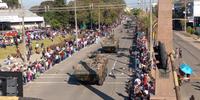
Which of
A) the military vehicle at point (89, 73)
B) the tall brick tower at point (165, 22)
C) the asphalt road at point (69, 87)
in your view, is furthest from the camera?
the military vehicle at point (89, 73)

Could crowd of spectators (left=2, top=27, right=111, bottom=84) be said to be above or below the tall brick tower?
below

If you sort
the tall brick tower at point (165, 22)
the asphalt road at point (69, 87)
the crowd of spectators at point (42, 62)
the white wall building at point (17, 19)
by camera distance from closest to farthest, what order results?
the tall brick tower at point (165, 22)
the asphalt road at point (69, 87)
the crowd of spectators at point (42, 62)
the white wall building at point (17, 19)

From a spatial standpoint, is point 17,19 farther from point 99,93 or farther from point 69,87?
point 99,93

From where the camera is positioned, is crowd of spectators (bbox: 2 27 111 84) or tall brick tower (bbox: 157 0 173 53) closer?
tall brick tower (bbox: 157 0 173 53)

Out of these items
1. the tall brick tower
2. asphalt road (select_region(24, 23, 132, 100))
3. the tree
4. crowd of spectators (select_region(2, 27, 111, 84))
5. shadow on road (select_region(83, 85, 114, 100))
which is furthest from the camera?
the tree

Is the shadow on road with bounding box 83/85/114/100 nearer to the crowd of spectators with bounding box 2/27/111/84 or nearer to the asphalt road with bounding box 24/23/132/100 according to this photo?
the asphalt road with bounding box 24/23/132/100

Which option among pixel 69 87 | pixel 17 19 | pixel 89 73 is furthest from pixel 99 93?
pixel 17 19

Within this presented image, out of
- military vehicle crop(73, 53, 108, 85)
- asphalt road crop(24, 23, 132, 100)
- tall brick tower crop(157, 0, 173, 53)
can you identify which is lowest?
asphalt road crop(24, 23, 132, 100)

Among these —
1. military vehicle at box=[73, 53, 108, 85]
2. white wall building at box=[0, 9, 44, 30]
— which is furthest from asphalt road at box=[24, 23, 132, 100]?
white wall building at box=[0, 9, 44, 30]

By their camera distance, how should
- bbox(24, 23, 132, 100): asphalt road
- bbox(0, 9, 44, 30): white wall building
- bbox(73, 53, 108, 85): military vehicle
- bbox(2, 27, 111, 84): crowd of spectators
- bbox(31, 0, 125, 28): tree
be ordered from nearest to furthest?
bbox(24, 23, 132, 100): asphalt road
bbox(73, 53, 108, 85): military vehicle
bbox(2, 27, 111, 84): crowd of spectators
bbox(0, 9, 44, 30): white wall building
bbox(31, 0, 125, 28): tree

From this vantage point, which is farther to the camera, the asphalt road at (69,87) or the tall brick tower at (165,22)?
the asphalt road at (69,87)

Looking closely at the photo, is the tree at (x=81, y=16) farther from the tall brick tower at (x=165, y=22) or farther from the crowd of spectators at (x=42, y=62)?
the tall brick tower at (x=165, y=22)

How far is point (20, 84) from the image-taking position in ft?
48.9

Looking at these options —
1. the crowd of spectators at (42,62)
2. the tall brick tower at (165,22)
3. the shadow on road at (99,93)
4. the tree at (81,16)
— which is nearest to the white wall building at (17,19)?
the tree at (81,16)
